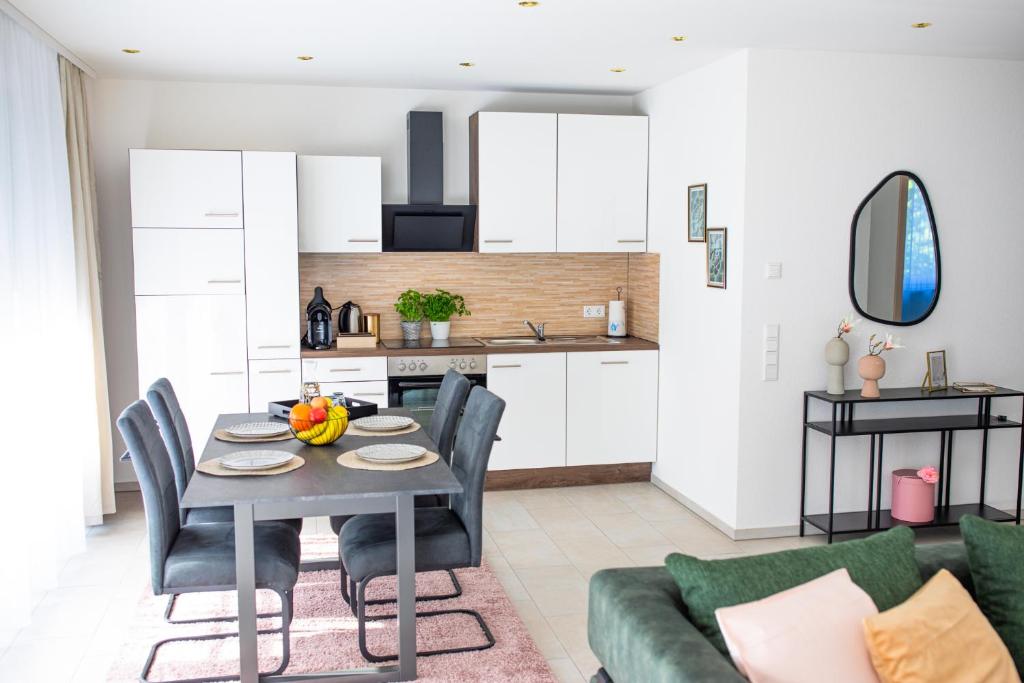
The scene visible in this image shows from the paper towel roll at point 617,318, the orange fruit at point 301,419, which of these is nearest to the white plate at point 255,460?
the orange fruit at point 301,419

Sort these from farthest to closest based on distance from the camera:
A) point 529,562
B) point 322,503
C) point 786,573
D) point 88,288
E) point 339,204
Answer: point 339,204
point 88,288
point 529,562
point 322,503
point 786,573

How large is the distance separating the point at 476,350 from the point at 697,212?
157 centimetres

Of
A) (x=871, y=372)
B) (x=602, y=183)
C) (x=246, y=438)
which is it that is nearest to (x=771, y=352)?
(x=871, y=372)

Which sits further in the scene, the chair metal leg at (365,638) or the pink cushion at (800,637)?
the chair metal leg at (365,638)

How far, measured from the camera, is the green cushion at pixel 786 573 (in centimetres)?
206

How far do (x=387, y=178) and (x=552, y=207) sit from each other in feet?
3.62

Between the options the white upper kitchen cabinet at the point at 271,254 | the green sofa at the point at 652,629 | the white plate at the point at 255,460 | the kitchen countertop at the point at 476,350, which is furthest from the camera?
the kitchen countertop at the point at 476,350

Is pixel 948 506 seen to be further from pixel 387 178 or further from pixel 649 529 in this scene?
pixel 387 178

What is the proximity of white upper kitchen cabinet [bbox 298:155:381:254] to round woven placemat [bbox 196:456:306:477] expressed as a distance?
2.49 metres

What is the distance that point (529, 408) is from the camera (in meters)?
5.75

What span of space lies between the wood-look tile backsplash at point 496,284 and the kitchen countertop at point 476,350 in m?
0.24

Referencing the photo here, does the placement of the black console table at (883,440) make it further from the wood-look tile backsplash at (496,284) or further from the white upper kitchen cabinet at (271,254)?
the white upper kitchen cabinet at (271,254)

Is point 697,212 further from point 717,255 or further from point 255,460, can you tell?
point 255,460

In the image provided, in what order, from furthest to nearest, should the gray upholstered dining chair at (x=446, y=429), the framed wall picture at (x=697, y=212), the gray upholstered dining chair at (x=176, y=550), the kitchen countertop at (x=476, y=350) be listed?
the kitchen countertop at (x=476, y=350) → the framed wall picture at (x=697, y=212) → the gray upholstered dining chair at (x=446, y=429) → the gray upholstered dining chair at (x=176, y=550)
